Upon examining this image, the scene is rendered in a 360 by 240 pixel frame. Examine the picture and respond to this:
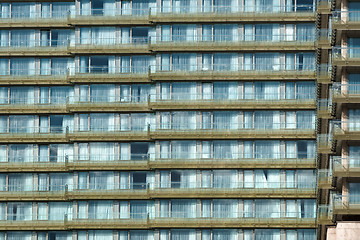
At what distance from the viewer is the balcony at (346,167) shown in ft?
376

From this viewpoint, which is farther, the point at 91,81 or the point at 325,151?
the point at 91,81

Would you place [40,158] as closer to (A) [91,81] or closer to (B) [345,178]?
(A) [91,81]

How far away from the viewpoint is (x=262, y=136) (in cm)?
14500

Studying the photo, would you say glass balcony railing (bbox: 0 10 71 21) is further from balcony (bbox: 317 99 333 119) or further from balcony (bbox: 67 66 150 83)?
balcony (bbox: 317 99 333 119)

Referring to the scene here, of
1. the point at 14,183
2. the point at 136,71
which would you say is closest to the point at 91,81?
the point at 136,71

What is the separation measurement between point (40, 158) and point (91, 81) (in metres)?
10.7

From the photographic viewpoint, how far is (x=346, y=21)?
11662 centimetres

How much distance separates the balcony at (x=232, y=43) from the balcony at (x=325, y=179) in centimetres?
2528

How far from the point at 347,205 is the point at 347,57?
13275 millimetres

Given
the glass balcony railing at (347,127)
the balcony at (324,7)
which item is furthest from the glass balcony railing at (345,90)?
the balcony at (324,7)

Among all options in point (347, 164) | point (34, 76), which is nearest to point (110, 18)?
point (34, 76)

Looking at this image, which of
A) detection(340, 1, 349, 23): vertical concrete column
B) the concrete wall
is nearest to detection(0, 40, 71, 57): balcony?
detection(340, 1, 349, 23): vertical concrete column

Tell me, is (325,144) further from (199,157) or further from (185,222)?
(185,222)

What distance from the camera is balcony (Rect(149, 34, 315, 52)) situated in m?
146
